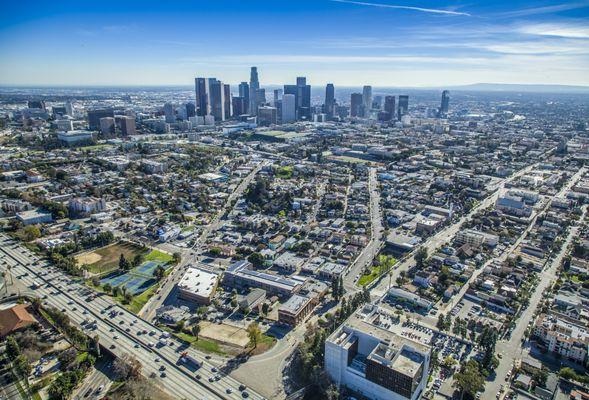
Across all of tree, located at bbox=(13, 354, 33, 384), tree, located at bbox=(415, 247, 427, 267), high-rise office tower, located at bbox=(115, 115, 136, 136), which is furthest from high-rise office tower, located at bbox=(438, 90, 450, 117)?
tree, located at bbox=(13, 354, 33, 384)

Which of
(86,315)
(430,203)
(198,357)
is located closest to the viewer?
(198,357)

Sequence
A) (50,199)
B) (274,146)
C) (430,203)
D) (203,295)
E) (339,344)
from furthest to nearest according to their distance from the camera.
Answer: (274,146), (430,203), (50,199), (203,295), (339,344)

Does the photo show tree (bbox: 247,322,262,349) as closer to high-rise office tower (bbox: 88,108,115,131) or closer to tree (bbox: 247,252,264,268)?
tree (bbox: 247,252,264,268)

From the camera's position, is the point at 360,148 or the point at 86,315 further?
the point at 360,148

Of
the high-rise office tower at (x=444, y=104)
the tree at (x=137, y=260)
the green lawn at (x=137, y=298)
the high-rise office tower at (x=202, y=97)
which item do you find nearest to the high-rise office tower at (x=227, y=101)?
the high-rise office tower at (x=202, y=97)

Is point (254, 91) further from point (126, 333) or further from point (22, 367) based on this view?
point (22, 367)

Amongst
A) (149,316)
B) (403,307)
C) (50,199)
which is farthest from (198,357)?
(50,199)

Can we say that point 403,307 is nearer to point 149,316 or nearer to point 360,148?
point 149,316
